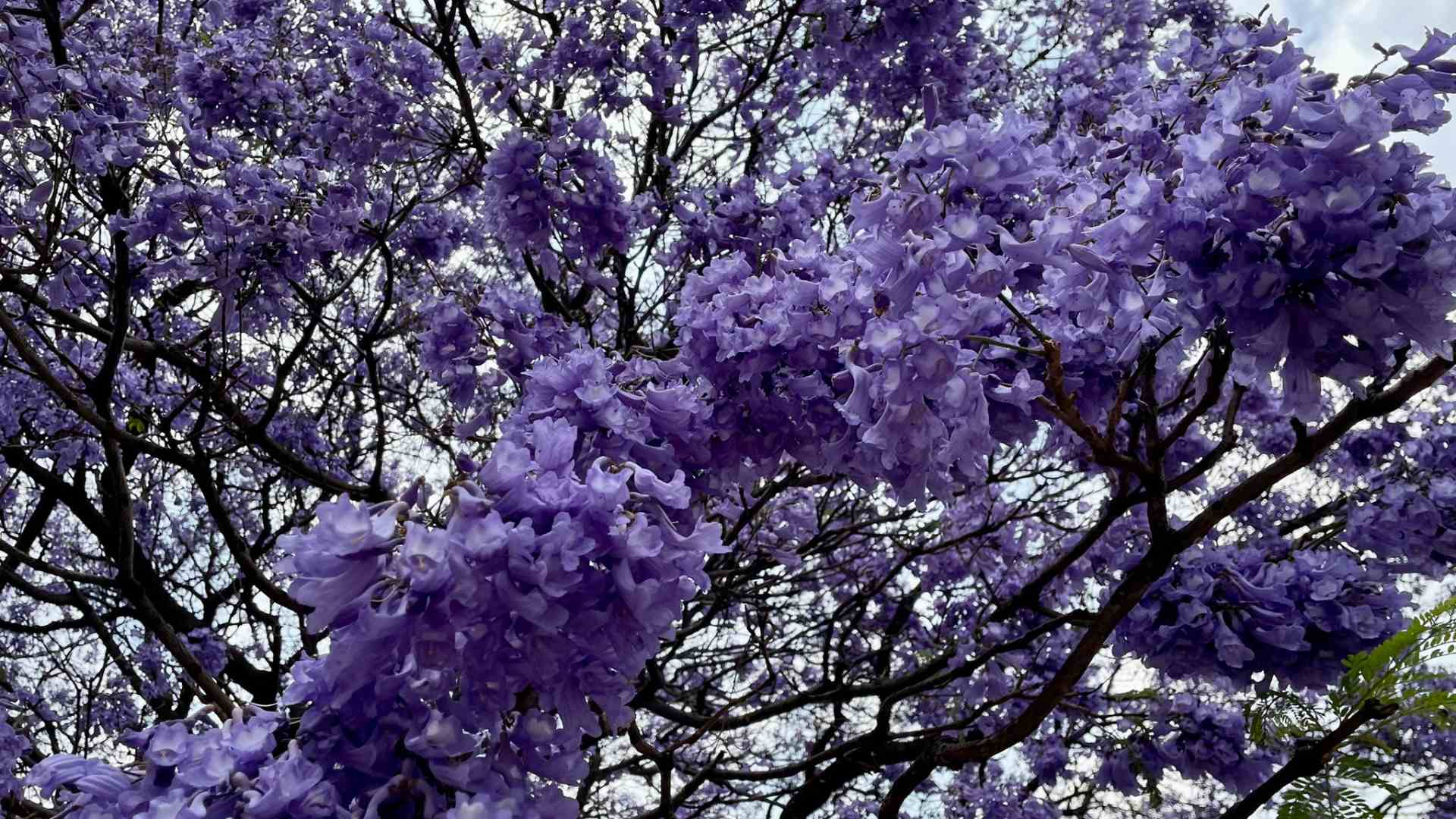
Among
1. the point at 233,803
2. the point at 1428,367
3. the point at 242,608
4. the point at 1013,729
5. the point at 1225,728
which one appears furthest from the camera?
the point at 242,608

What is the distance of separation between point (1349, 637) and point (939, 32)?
3266 mm

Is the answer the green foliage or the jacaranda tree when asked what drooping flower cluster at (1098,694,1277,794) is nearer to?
the jacaranda tree

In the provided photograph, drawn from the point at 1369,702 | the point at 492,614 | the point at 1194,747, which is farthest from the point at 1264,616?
the point at 492,614

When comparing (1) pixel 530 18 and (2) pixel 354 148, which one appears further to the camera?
(1) pixel 530 18

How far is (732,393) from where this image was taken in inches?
96.8

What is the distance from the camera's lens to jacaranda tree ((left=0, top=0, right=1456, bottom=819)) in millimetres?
1686

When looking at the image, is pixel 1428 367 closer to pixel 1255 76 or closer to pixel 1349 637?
pixel 1255 76

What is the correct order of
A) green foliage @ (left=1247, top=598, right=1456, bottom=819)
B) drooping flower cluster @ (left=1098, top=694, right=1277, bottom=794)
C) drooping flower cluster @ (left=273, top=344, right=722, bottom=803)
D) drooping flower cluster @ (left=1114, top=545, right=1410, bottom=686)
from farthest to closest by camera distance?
drooping flower cluster @ (left=1098, top=694, right=1277, bottom=794)
drooping flower cluster @ (left=1114, top=545, right=1410, bottom=686)
green foliage @ (left=1247, top=598, right=1456, bottom=819)
drooping flower cluster @ (left=273, top=344, right=722, bottom=803)

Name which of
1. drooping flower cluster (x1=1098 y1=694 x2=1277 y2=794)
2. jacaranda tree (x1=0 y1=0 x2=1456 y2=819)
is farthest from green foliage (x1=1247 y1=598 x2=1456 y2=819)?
drooping flower cluster (x1=1098 y1=694 x2=1277 y2=794)

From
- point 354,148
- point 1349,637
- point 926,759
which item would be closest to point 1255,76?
point 1349,637

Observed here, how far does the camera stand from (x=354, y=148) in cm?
508

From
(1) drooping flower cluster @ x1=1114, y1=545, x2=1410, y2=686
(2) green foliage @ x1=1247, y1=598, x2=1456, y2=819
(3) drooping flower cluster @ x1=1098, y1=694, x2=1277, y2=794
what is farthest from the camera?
(3) drooping flower cluster @ x1=1098, y1=694, x2=1277, y2=794

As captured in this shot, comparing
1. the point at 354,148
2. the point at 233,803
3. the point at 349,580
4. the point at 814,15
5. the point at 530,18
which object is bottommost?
the point at 233,803

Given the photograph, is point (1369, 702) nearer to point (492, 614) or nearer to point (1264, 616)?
point (1264, 616)
